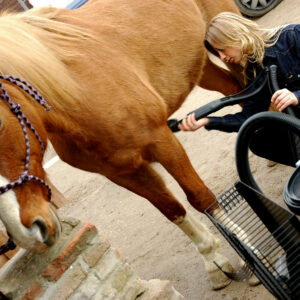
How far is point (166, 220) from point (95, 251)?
1845mm

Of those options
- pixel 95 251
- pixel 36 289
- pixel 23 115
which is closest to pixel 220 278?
pixel 95 251

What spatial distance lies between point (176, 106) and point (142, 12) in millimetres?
704

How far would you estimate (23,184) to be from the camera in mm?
1604

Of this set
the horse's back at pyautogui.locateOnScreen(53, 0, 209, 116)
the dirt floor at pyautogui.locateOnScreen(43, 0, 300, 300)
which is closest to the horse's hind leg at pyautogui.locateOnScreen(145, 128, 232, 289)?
the dirt floor at pyautogui.locateOnScreen(43, 0, 300, 300)

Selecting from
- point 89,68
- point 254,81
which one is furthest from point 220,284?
point 89,68

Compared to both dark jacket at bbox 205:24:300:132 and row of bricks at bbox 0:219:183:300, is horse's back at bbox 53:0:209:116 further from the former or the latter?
row of bricks at bbox 0:219:183:300

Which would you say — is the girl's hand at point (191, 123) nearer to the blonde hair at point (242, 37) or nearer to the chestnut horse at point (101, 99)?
the chestnut horse at point (101, 99)

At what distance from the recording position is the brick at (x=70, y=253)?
5.56 feet

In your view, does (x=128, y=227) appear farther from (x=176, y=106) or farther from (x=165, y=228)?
(x=176, y=106)

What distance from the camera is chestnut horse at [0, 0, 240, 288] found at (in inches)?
64.4

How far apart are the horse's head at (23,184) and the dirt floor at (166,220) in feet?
4.17

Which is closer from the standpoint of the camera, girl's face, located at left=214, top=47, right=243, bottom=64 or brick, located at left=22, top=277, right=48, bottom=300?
brick, located at left=22, top=277, right=48, bottom=300

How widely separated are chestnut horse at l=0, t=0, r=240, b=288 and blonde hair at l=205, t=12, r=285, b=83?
512 mm

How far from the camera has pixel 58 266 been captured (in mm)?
1712
